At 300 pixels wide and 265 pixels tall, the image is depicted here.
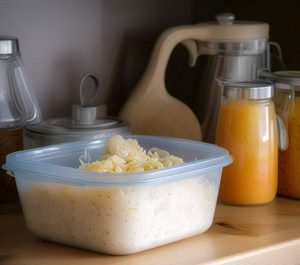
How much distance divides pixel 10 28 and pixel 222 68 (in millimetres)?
357

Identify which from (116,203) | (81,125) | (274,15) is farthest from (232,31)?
(116,203)

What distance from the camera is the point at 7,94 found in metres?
1.13

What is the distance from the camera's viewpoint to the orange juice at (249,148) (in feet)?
3.59

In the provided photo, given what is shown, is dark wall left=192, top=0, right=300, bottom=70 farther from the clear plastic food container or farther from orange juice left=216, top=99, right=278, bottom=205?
the clear plastic food container

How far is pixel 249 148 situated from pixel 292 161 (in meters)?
0.09

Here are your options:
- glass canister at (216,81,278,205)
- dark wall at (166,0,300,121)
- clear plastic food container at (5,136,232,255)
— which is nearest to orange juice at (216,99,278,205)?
glass canister at (216,81,278,205)

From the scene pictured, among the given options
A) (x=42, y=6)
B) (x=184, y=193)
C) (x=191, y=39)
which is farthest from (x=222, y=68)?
(x=184, y=193)

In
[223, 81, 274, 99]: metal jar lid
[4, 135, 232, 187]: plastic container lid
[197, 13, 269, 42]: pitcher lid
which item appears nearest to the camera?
[4, 135, 232, 187]: plastic container lid

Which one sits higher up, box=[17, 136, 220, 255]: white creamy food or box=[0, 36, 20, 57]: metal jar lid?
box=[0, 36, 20, 57]: metal jar lid

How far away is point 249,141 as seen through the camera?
110 centimetres

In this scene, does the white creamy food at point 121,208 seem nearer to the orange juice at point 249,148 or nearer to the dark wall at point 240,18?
the orange juice at point 249,148

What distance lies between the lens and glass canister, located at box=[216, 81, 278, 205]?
1.09 m

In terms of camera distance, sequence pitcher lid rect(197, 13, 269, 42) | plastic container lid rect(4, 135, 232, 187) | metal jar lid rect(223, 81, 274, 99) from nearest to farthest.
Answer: plastic container lid rect(4, 135, 232, 187)
metal jar lid rect(223, 81, 274, 99)
pitcher lid rect(197, 13, 269, 42)

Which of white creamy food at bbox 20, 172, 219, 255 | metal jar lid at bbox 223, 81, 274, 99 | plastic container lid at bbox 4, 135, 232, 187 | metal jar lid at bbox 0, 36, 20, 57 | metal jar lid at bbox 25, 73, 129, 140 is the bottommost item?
white creamy food at bbox 20, 172, 219, 255
